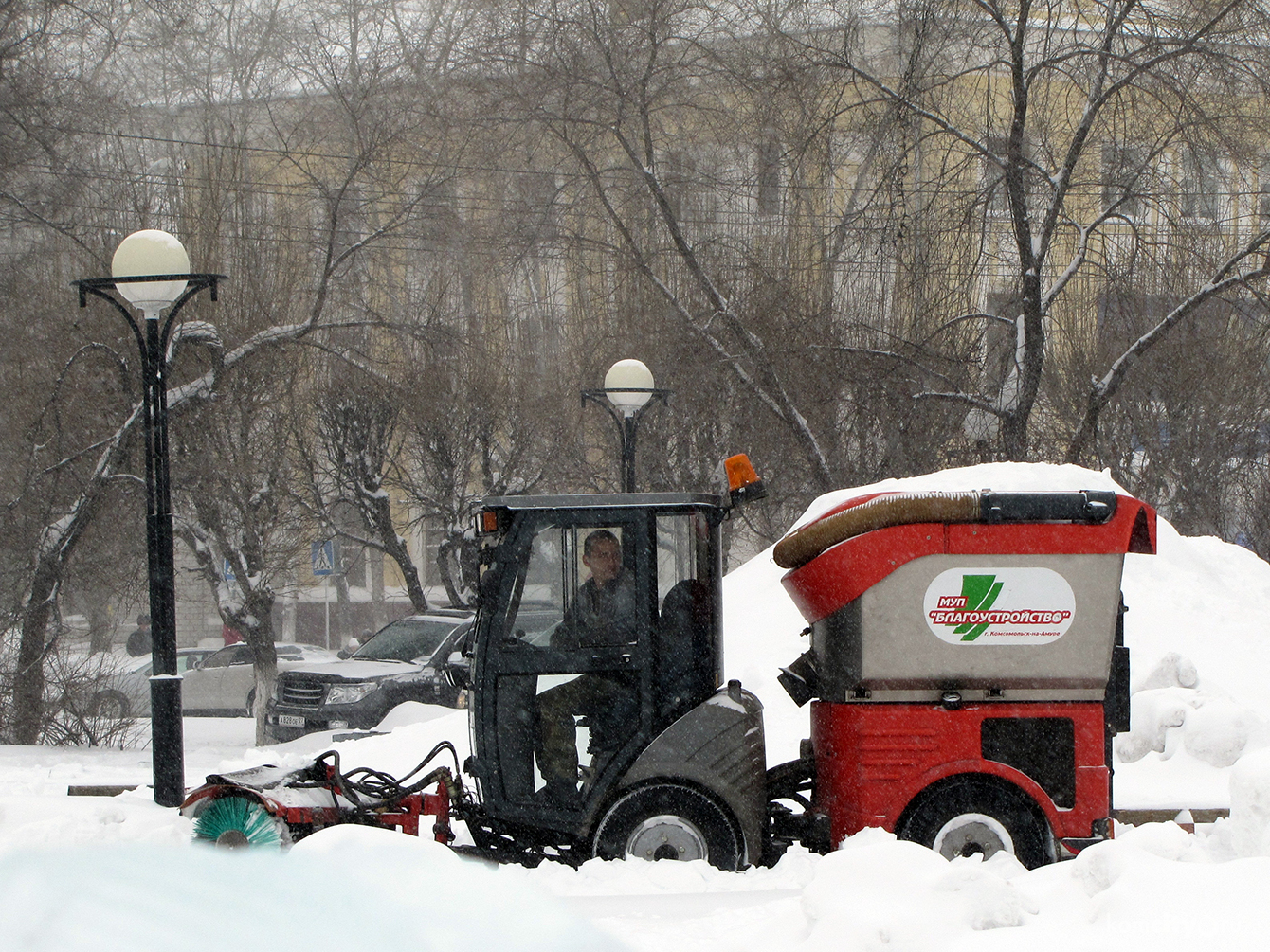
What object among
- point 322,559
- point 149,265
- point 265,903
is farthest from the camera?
point 322,559

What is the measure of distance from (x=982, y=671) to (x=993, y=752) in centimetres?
36

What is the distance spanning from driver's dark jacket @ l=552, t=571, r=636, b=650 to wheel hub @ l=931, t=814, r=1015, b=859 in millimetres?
1601

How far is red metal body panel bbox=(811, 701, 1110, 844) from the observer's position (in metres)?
5.52

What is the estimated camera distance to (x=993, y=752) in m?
5.57

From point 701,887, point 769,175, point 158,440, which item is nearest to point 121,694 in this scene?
point 158,440

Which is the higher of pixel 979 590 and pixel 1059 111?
pixel 1059 111

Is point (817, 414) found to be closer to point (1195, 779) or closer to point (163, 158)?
point (163, 158)

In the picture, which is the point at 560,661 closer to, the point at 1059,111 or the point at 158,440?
the point at 158,440

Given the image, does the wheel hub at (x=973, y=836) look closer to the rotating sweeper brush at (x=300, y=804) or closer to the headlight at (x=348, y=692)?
the rotating sweeper brush at (x=300, y=804)

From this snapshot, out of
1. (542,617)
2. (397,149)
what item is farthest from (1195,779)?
(397,149)

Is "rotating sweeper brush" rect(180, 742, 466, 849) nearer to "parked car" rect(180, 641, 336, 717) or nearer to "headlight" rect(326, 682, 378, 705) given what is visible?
"headlight" rect(326, 682, 378, 705)

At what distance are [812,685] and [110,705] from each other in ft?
38.4

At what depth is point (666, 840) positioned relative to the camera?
5.66 m

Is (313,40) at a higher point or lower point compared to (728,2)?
higher
